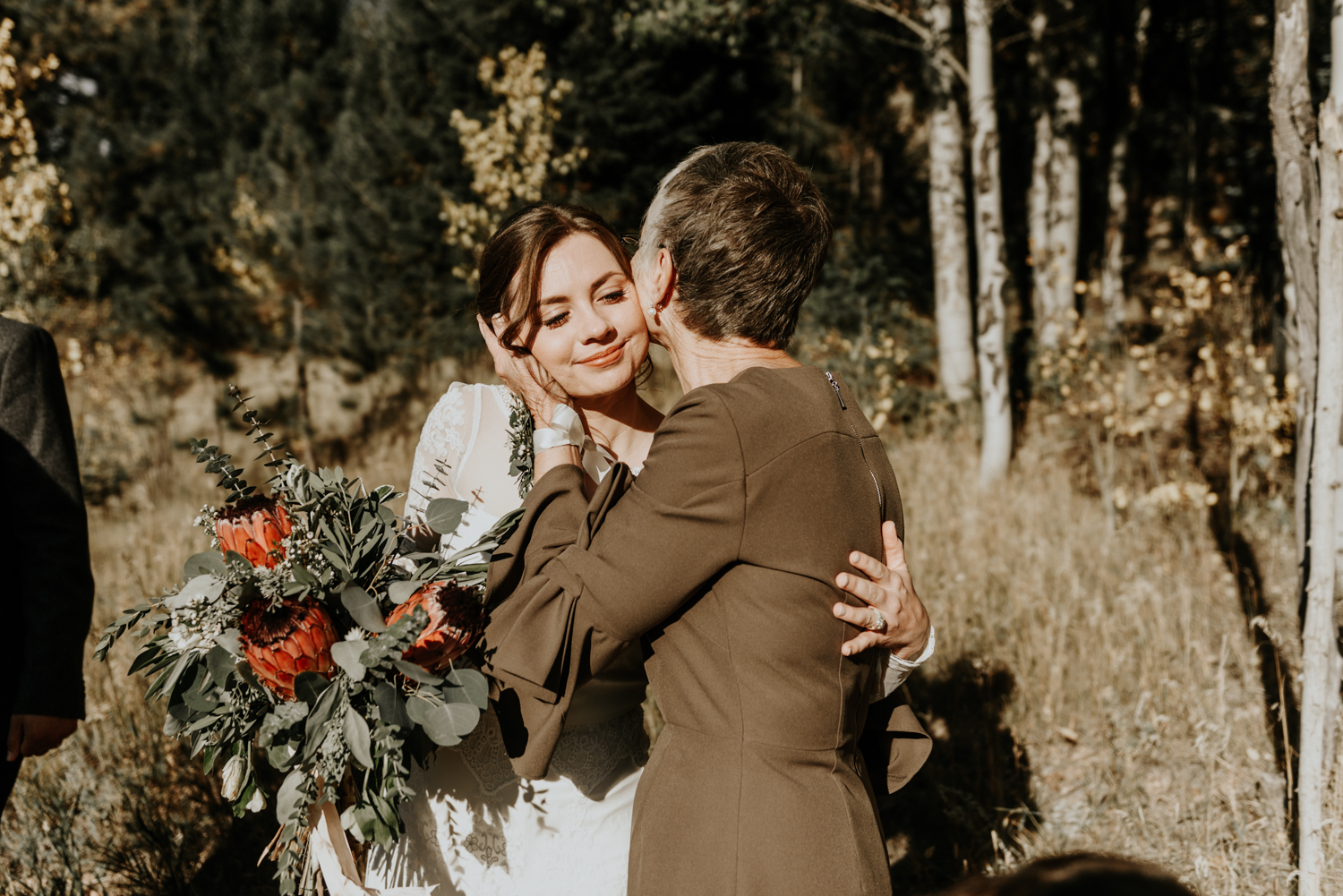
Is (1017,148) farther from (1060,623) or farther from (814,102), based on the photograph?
(1060,623)

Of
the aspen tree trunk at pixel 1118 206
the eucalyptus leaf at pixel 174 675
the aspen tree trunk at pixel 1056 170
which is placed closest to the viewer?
the eucalyptus leaf at pixel 174 675

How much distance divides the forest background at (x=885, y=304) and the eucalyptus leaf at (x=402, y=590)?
80.0 inches

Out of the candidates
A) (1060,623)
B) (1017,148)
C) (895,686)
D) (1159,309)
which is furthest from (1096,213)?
(895,686)

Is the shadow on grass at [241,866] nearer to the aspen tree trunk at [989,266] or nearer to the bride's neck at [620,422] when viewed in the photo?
the bride's neck at [620,422]

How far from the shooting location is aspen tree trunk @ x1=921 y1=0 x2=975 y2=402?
23.4ft

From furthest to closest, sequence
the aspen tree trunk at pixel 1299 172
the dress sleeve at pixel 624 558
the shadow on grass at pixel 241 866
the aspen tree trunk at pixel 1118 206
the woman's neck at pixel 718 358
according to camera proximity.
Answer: the aspen tree trunk at pixel 1118 206 → the shadow on grass at pixel 241 866 → the aspen tree trunk at pixel 1299 172 → the woman's neck at pixel 718 358 → the dress sleeve at pixel 624 558

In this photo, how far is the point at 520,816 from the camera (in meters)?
1.75

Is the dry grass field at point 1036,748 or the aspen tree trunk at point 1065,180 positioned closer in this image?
the dry grass field at point 1036,748

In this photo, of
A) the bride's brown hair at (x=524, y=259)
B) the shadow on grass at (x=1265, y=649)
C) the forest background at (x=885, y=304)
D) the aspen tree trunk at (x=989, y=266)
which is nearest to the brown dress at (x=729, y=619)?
the bride's brown hair at (x=524, y=259)

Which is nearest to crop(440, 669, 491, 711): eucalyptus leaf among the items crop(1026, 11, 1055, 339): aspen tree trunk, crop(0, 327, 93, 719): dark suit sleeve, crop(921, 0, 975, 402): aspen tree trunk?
crop(0, 327, 93, 719): dark suit sleeve

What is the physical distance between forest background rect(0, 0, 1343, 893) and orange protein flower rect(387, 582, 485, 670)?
6.73 feet

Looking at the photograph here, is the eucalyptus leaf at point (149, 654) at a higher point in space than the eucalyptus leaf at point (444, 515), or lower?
lower

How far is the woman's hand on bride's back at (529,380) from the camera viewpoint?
1.74 m

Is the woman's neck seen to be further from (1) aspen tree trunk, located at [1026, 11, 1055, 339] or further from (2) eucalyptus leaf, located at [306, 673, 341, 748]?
(1) aspen tree trunk, located at [1026, 11, 1055, 339]
